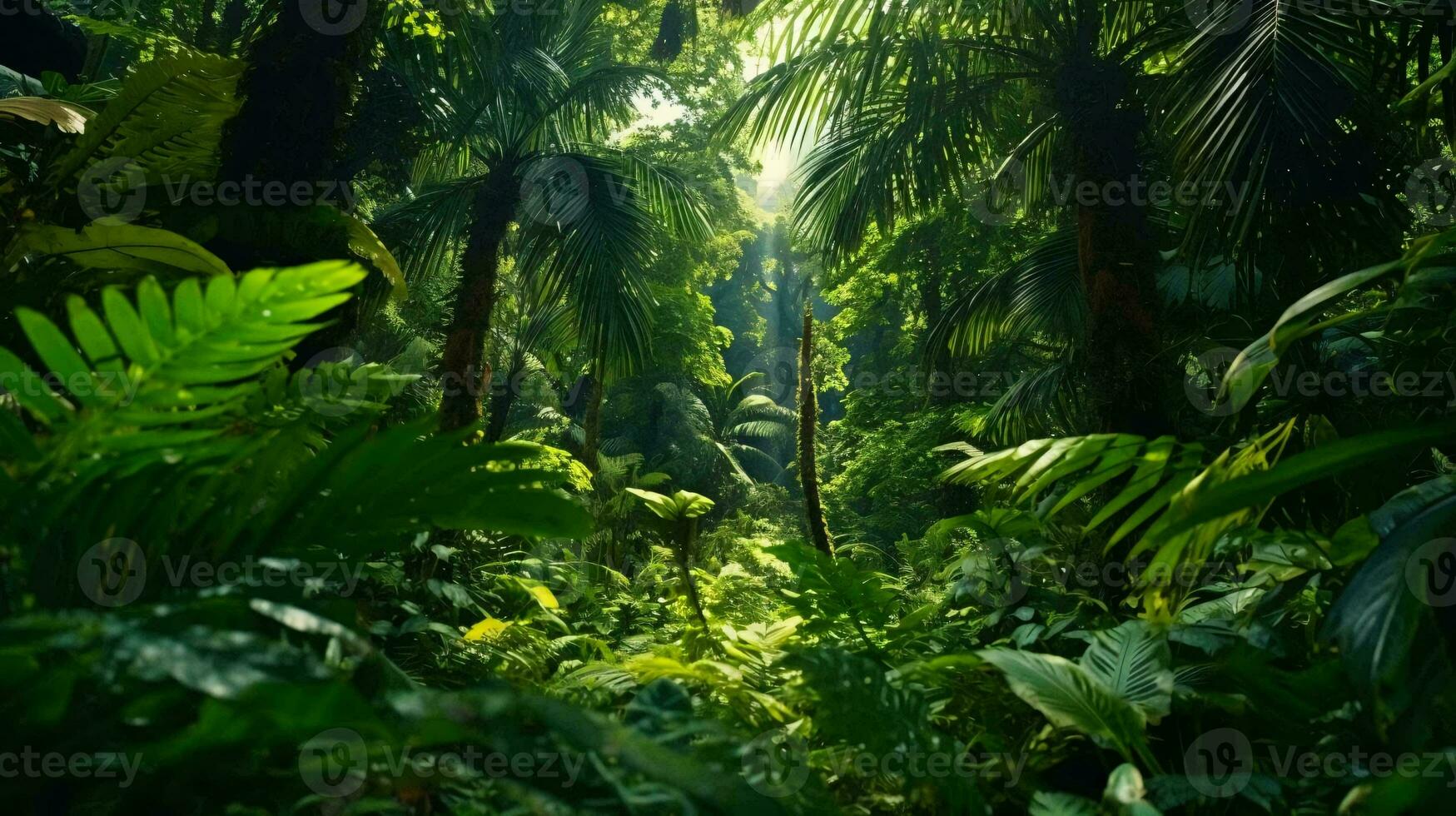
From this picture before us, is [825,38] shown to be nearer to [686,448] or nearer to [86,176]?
[86,176]

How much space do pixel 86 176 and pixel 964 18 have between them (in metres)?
5.08

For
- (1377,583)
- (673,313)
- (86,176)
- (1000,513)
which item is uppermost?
(673,313)

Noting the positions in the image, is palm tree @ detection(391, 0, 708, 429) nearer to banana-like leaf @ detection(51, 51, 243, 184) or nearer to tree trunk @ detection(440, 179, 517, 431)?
tree trunk @ detection(440, 179, 517, 431)

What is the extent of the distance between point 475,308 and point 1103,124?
5187 millimetres

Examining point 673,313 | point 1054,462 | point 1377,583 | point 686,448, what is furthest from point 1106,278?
point 686,448

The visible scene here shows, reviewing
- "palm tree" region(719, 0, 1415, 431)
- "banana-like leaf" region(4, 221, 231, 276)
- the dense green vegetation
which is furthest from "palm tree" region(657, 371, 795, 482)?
"banana-like leaf" region(4, 221, 231, 276)

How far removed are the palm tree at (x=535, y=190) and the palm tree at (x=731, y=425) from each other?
11989mm

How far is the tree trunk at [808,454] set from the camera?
627cm

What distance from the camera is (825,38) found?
204 inches

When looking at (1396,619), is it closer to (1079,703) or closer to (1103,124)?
(1079,703)

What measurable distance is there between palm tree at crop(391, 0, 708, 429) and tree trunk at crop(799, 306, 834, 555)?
1646 millimetres

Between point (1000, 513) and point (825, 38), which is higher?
point (825, 38)

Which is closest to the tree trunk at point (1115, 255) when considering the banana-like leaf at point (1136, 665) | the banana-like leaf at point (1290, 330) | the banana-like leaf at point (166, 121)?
the banana-like leaf at point (1136, 665)

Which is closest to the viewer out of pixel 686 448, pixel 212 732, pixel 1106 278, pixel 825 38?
pixel 212 732
